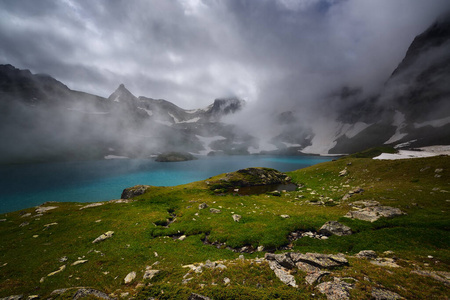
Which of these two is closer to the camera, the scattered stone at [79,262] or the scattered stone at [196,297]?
the scattered stone at [196,297]

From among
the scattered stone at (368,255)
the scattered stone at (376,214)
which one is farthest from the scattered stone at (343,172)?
the scattered stone at (368,255)

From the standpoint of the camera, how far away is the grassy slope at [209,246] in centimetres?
848

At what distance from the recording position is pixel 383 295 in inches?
269

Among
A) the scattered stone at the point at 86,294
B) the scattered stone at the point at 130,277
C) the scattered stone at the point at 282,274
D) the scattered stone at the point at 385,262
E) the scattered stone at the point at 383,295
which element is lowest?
the scattered stone at the point at 130,277

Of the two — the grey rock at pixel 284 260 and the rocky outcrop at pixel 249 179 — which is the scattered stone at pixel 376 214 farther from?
the rocky outcrop at pixel 249 179

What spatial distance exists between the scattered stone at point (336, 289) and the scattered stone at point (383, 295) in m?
0.84

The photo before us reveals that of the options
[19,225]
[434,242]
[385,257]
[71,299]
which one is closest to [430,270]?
[385,257]

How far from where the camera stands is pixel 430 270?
32.2ft

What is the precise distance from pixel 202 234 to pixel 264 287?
13.6 m

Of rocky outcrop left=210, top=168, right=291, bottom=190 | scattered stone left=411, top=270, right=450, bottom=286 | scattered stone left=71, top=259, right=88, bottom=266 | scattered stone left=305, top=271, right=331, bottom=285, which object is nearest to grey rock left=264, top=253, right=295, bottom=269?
scattered stone left=305, top=271, right=331, bottom=285

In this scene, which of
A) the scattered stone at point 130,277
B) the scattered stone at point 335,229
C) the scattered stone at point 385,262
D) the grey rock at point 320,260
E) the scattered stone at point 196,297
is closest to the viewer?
the scattered stone at point 196,297

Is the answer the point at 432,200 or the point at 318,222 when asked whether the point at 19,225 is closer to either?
the point at 318,222

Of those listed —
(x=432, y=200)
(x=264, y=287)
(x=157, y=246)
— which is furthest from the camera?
(x=432, y=200)

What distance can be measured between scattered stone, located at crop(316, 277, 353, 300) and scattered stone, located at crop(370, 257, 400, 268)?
5286 mm
